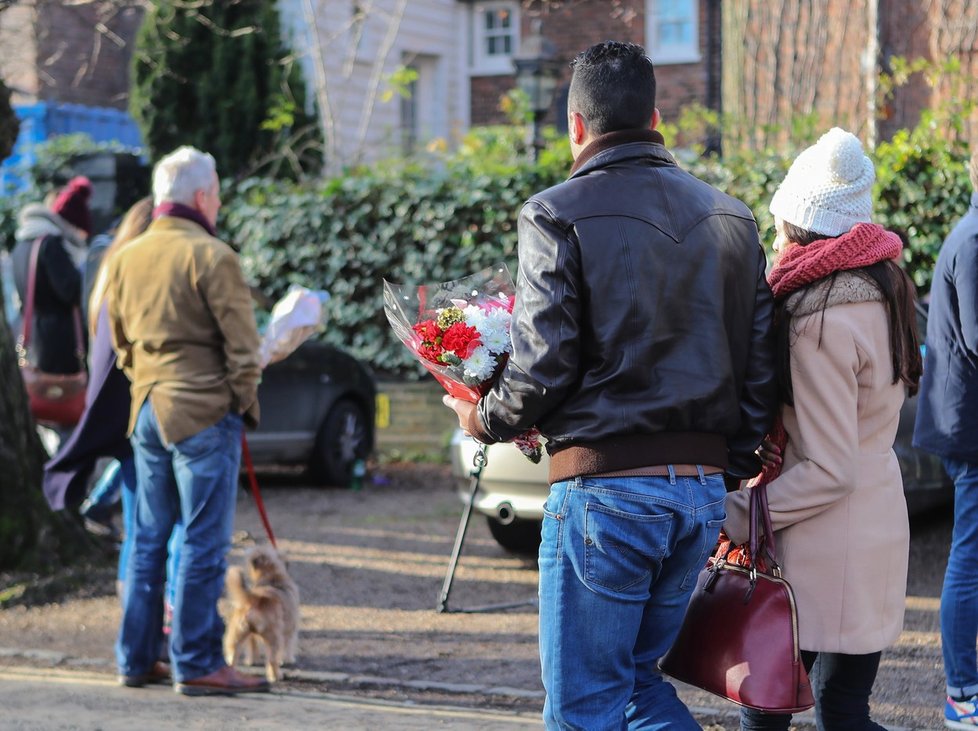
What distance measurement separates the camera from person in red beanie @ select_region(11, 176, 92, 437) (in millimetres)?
8977

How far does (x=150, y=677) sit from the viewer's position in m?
5.77

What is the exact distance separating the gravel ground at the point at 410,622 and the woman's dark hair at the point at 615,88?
8.91ft

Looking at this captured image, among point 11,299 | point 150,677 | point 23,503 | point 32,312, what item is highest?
point 32,312

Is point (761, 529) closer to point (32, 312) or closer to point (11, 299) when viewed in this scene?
point (32, 312)

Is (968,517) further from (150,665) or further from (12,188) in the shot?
(12,188)

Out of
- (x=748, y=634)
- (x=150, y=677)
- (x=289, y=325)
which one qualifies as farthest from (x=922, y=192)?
(x=748, y=634)

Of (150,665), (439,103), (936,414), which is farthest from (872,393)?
(439,103)

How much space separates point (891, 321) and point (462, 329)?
1.11m

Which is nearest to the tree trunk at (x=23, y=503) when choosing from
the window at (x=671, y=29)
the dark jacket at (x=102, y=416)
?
the dark jacket at (x=102, y=416)

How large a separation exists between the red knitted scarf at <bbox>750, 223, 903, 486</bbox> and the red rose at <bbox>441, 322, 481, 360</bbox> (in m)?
0.79

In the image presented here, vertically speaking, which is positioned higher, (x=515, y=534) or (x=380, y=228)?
(x=380, y=228)

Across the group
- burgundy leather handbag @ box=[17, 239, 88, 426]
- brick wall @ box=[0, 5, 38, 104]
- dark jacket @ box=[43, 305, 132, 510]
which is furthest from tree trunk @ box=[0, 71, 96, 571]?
brick wall @ box=[0, 5, 38, 104]

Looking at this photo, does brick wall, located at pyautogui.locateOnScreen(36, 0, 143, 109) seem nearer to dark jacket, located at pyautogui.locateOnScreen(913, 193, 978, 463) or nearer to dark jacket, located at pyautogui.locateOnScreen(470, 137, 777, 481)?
dark jacket, located at pyautogui.locateOnScreen(913, 193, 978, 463)

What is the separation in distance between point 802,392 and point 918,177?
22.5 ft
